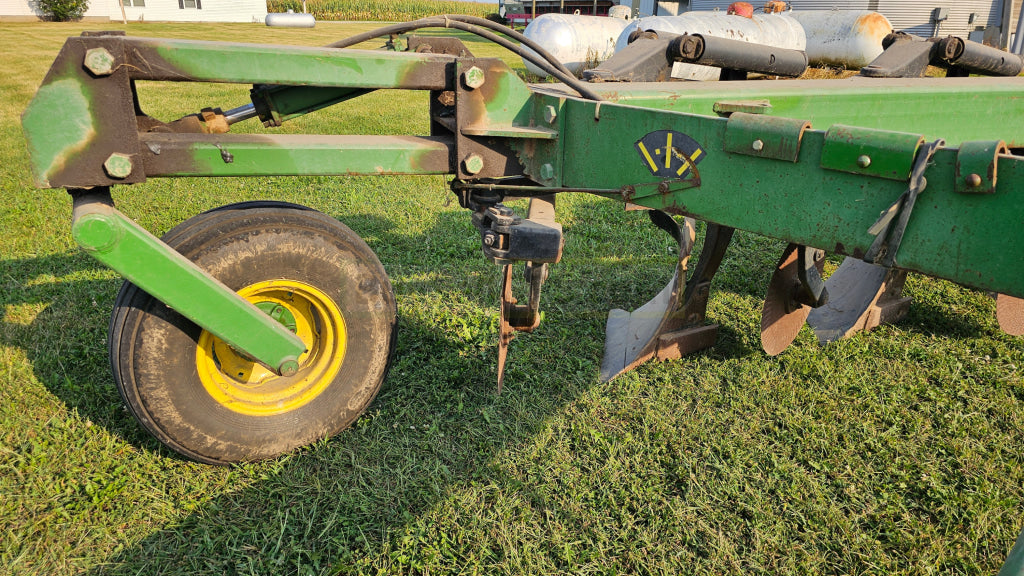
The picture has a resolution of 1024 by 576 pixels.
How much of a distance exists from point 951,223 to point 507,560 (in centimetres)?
152

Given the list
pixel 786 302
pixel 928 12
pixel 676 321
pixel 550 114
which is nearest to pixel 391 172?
pixel 550 114

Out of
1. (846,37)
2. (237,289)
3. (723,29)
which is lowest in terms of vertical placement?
(237,289)

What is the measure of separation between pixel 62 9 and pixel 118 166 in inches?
1344

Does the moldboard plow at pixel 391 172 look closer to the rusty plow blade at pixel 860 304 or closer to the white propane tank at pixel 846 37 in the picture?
the rusty plow blade at pixel 860 304

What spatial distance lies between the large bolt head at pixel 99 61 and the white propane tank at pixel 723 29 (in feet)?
31.2

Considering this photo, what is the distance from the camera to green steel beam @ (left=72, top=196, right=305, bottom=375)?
1.97 metres

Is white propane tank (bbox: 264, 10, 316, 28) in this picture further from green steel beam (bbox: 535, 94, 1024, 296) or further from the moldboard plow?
green steel beam (bbox: 535, 94, 1024, 296)

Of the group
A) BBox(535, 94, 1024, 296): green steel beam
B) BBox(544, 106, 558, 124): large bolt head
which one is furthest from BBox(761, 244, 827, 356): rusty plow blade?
BBox(544, 106, 558, 124): large bolt head

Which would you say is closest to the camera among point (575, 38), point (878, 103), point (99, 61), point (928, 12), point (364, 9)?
point (99, 61)

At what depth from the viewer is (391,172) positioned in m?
2.27

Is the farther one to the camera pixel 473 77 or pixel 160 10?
pixel 160 10

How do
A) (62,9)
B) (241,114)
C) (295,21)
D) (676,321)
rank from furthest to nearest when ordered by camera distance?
(62,9) < (295,21) < (676,321) < (241,114)

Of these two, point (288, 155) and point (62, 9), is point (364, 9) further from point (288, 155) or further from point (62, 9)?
point (288, 155)

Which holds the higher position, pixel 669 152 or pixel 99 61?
pixel 99 61
